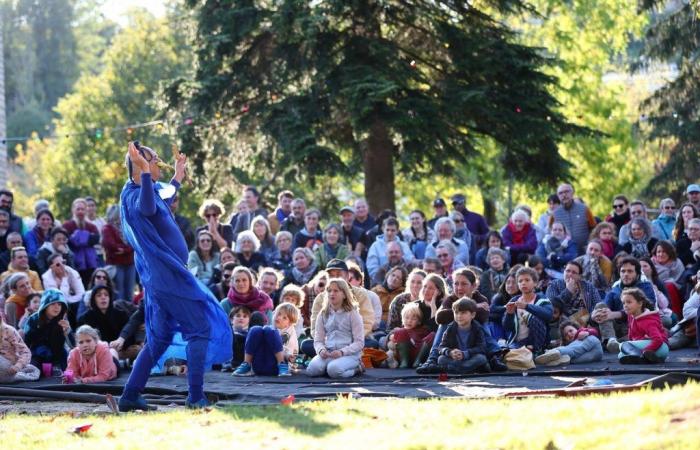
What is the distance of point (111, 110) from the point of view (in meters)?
48.9

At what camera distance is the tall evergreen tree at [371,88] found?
2431 cm

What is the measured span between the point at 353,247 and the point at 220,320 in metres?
9.15

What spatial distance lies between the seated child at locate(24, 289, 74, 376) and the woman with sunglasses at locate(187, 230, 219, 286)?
→ 299 centimetres

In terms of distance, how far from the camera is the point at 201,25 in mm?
26500

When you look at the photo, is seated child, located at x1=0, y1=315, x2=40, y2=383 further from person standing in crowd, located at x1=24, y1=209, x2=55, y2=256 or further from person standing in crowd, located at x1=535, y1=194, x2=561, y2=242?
person standing in crowd, located at x1=535, y1=194, x2=561, y2=242

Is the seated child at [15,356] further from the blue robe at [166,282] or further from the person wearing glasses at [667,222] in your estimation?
the person wearing glasses at [667,222]

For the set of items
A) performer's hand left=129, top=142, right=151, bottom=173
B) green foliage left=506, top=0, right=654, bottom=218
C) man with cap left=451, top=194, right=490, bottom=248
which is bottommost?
performer's hand left=129, top=142, right=151, bottom=173

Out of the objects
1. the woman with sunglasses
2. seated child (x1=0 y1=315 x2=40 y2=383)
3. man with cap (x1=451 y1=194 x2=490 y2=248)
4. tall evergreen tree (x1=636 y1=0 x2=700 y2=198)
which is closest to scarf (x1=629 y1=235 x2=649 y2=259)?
man with cap (x1=451 y1=194 x2=490 y2=248)

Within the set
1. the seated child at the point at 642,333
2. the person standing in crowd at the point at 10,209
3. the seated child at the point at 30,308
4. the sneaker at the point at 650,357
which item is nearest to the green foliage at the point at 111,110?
the person standing in crowd at the point at 10,209

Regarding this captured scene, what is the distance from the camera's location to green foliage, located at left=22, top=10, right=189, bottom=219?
1833 inches

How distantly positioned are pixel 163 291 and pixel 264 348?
4183 mm

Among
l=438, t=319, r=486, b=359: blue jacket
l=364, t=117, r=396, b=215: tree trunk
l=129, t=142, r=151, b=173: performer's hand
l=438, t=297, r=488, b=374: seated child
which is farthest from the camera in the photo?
l=364, t=117, r=396, b=215: tree trunk

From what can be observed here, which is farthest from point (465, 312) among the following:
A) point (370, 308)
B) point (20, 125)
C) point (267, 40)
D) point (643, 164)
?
point (20, 125)

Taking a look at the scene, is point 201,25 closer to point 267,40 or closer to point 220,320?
point 267,40
